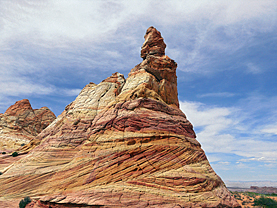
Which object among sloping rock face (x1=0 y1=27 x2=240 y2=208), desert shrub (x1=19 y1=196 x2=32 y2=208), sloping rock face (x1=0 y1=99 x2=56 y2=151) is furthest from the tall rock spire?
sloping rock face (x1=0 y1=99 x2=56 y2=151)

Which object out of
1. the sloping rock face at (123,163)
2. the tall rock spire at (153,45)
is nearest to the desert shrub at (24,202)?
the sloping rock face at (123,163)

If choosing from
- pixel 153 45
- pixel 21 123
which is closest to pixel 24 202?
pixel 153 45

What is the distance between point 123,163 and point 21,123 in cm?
6738

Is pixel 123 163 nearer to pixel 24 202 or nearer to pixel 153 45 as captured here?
pixel 24 202

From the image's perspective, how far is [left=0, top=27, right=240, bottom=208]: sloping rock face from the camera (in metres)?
24.4

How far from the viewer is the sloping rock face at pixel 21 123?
66750 mm

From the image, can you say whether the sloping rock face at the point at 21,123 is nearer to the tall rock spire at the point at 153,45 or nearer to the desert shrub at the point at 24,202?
the desert shrub at the point at 24,202

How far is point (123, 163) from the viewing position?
27.5m

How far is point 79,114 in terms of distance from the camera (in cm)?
3862

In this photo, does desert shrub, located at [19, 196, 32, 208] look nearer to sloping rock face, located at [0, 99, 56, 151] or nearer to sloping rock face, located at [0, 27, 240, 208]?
sloping rock face, located at [0, 27, 240, 208]

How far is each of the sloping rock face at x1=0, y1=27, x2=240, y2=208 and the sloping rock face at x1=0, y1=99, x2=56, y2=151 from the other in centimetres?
3802

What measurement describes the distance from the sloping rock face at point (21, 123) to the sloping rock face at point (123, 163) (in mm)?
38021

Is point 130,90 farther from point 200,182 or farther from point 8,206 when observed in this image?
point 8,206

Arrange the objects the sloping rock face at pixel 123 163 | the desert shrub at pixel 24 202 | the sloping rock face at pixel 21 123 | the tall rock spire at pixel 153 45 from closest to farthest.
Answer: the sloping rock face at pixel 123 163
the desert shrub at pixel 24 202
the tall rock spire at pixel 153 45
the sloping rock face at pixel 21 123
